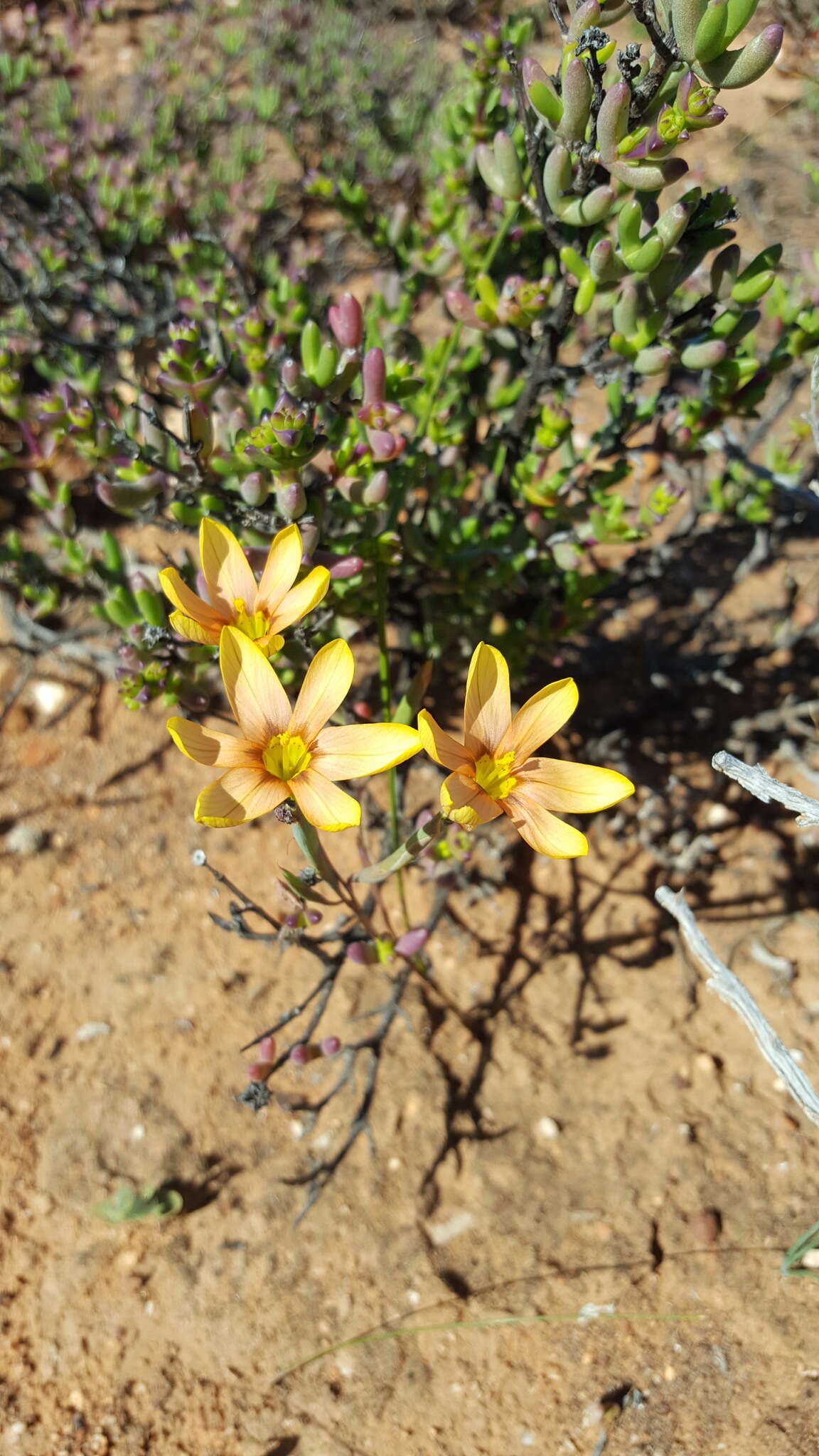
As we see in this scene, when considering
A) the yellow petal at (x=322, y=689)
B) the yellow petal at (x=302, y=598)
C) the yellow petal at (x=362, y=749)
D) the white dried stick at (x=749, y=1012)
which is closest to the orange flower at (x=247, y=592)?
the yellow petal at (x=302, y=598)

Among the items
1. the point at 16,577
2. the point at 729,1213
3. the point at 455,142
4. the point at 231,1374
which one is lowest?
the point at 231,1374

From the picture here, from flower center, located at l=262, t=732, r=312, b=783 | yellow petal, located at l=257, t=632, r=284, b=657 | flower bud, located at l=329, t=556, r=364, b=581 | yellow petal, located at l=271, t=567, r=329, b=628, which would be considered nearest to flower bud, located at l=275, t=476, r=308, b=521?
flower bud, located at l=329, t=556, r=364, b=581

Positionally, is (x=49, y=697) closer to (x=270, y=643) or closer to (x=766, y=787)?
(x=270, y=643)

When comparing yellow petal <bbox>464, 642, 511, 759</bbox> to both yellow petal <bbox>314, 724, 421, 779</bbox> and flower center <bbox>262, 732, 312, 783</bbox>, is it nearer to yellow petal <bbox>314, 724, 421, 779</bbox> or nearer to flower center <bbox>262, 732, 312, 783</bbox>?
yellow petal <bbox>314, 724, 421, 779</bbox>

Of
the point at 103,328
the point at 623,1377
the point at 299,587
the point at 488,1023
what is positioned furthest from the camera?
the point at 103,328

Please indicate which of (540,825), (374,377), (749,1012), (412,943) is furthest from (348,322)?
(749,1012)

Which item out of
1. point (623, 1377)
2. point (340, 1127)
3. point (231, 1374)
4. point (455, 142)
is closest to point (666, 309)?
point (455, 142)

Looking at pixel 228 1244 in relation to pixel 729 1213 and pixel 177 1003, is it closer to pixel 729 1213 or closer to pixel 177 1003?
pixel 177 1003
